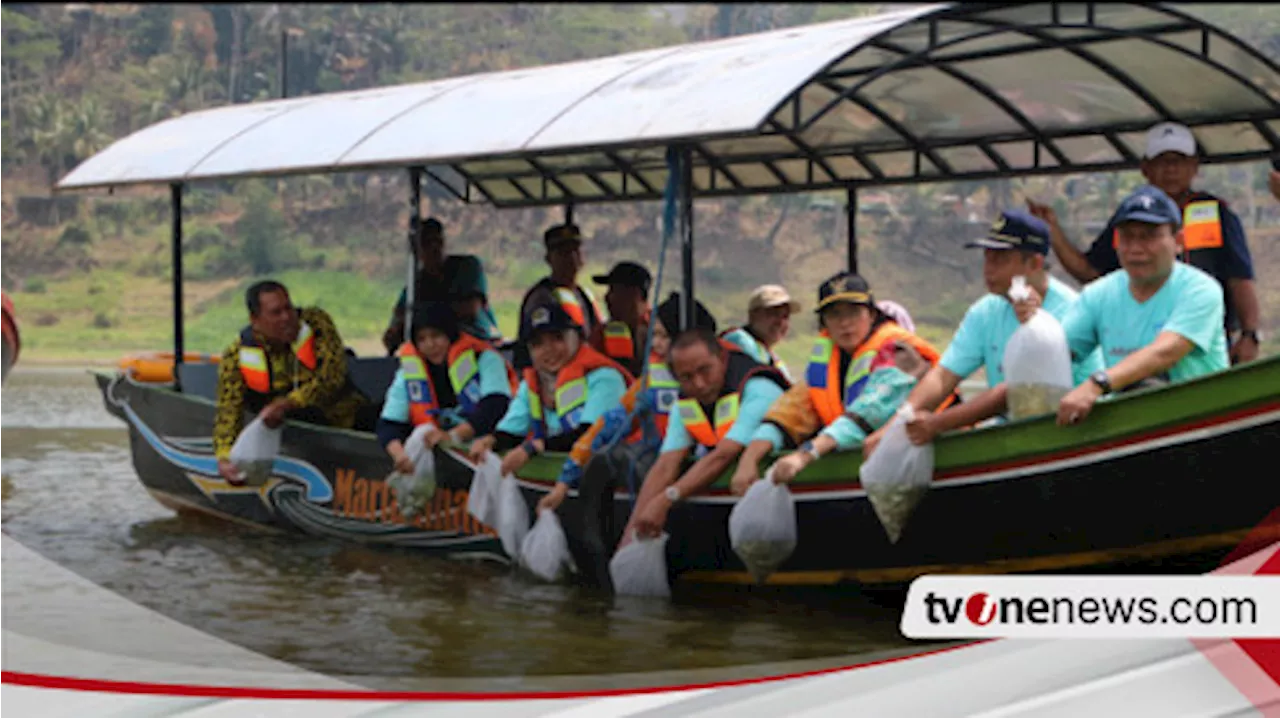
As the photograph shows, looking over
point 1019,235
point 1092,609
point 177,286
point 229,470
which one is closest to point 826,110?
point 1019,235

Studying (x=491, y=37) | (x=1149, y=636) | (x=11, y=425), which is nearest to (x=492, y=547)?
(x=1149, y=636)

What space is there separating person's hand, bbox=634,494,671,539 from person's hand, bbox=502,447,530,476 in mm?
847

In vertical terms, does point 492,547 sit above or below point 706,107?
below

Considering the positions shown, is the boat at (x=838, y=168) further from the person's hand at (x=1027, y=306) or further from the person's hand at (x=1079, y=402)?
the person's hand at (x=1027, y=306)

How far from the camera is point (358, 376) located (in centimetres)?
1173

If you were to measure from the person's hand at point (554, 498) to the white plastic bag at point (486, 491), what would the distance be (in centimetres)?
39

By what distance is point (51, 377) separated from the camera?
3338 cm

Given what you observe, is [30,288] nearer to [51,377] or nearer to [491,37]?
[51,377]

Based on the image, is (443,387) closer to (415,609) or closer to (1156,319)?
(415,609)

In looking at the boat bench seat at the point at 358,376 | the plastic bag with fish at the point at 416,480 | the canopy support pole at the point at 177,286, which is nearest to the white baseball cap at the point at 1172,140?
the plastic bag with fish at the point at 416,480

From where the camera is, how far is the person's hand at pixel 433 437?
916 cm

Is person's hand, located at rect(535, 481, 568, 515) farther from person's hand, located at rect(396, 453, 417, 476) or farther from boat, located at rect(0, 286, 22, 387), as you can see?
boat, located at rect(0, 286, 22, 387)

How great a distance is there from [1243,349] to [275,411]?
5.22 meters

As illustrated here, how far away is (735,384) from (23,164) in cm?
4449
